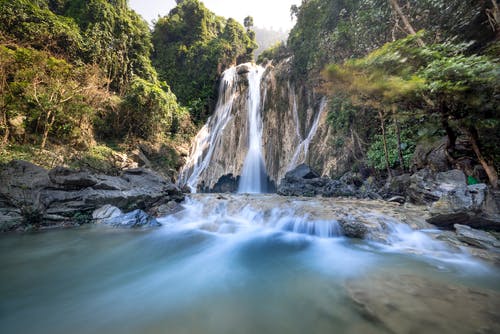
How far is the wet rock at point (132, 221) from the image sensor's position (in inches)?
220

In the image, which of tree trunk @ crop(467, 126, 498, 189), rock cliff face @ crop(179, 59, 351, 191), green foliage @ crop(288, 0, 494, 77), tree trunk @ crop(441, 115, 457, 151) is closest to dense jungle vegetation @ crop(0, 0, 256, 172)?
rock cliff face @ crop(179, 59, 351, 191)

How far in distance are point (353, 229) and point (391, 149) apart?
19.6 ft

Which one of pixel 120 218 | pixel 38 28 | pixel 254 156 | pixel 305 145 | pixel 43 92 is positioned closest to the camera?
pixel 120 218

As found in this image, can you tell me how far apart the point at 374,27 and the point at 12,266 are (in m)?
13.4

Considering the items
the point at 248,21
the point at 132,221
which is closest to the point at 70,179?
the point at 132,221

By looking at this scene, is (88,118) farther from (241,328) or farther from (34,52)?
(241,328)

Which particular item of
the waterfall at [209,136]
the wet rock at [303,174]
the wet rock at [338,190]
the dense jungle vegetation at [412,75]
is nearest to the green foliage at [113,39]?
the waterfall at [209,136]

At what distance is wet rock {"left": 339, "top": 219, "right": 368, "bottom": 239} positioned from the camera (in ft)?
13.6

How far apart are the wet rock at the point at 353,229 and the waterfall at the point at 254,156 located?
33.1 ft

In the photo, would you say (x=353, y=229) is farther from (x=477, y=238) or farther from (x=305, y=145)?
(x=305, y=145)

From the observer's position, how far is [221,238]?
4953mm

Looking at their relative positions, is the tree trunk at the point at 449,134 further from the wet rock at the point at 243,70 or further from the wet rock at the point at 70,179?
the wet rock at the point at 243,70

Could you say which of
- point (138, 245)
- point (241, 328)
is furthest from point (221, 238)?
point (241, 328)

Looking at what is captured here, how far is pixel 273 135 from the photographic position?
48.3 ft
